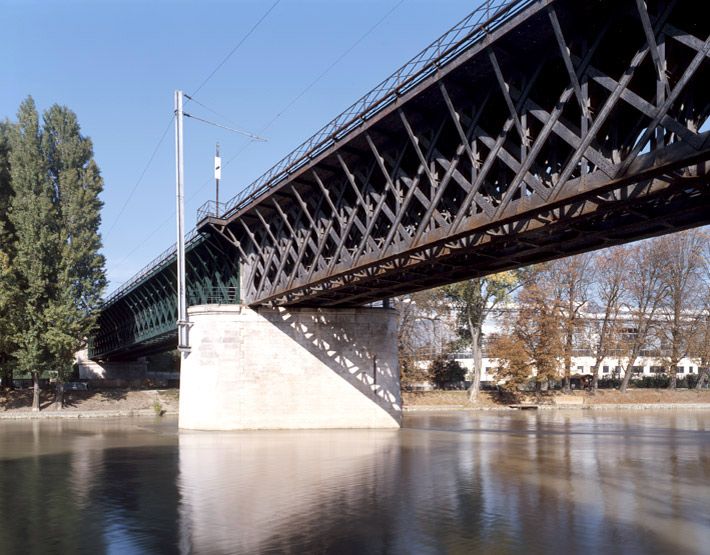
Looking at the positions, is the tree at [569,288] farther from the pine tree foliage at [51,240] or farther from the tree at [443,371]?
the pine tree foliage at [51,240]

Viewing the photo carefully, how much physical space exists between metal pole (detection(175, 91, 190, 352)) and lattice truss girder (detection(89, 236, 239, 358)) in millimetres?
2189

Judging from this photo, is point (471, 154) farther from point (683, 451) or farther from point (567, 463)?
point (683, 451)

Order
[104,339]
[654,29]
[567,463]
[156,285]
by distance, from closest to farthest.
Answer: [654,29]
[567,463]
[156,285]
[104,339]

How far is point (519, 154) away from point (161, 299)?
42.1 metres

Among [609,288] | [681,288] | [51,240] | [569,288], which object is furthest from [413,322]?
[51,240]

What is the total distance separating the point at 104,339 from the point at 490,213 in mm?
75357

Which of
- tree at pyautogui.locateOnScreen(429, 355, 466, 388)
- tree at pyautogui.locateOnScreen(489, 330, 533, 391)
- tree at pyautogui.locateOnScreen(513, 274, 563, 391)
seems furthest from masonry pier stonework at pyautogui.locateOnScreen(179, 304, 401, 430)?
tree at pyautogui.locateOnScreen(429, 355, 466, 388)

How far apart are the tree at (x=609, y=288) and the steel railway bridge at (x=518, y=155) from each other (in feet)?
124

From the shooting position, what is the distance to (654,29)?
1424 centimetres

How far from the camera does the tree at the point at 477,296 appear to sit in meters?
63.8

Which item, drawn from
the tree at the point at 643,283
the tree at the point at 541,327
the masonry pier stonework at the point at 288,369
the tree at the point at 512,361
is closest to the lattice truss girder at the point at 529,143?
the masonry pier stonework at the point at 288,369

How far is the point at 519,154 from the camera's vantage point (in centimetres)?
2012

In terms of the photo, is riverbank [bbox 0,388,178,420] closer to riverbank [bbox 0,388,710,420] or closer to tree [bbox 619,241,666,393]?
riverbank [bbox 0,388,710,420]

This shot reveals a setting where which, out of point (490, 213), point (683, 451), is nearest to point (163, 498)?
point (490, 213)
